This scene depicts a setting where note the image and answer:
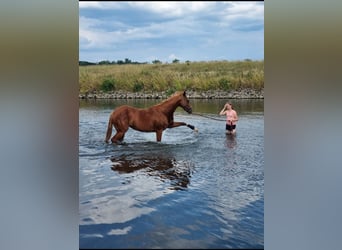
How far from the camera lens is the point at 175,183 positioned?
2045 millimetres

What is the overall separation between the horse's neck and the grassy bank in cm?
7

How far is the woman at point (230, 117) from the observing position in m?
2.42

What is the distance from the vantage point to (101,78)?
2402mm

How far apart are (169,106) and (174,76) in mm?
187

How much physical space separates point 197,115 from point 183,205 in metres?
0.75

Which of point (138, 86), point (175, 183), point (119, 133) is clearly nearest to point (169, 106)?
point (138, 86)

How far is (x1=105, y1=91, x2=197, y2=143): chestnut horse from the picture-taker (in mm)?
2367

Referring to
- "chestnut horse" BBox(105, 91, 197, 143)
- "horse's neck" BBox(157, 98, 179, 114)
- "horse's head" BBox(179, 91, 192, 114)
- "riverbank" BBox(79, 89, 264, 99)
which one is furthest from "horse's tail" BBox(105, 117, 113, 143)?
"horse's head" BBox(179, 91, 192, 114)

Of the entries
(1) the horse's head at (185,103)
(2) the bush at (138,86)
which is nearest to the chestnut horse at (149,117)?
(1) the horse's head at (185,103)

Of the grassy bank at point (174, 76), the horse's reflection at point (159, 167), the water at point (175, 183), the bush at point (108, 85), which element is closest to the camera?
the water at point (175, 183)

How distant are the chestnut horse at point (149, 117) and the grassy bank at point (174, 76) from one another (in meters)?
0.09

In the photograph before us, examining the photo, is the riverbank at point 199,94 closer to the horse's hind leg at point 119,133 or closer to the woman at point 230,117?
the woman at point 230,117
